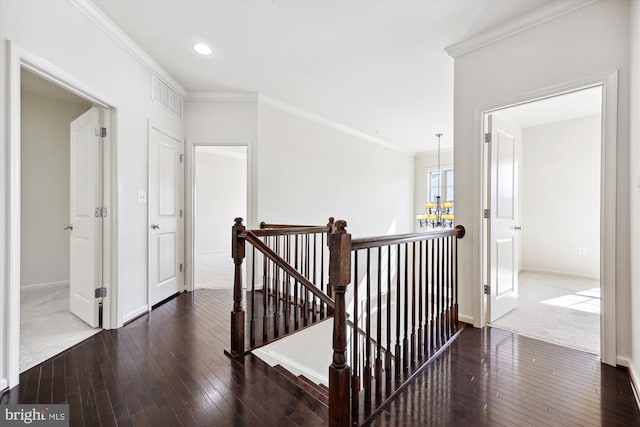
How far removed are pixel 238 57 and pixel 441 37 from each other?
1990mm

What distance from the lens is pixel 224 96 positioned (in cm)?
375

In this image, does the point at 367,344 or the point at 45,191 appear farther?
the point at 45,191

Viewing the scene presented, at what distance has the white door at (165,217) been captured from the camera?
308 cm

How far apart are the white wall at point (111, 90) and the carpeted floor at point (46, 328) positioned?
1.14 ft

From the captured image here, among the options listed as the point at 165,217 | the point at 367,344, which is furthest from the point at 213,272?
the point at 367,344

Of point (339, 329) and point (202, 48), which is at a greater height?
point (202, 48)

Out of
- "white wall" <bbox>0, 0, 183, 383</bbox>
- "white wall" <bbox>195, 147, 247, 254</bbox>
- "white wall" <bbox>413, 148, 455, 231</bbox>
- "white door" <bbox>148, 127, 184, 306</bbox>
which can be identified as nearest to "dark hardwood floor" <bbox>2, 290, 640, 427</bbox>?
"white wall" <bbox>0, 0, 183, 383</bbox>

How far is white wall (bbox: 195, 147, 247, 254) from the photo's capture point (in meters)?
7.28

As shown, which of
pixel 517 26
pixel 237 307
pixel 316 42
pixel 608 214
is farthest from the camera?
pixel 316 42

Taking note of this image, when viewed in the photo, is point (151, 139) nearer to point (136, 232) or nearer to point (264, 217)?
point (136, 232)

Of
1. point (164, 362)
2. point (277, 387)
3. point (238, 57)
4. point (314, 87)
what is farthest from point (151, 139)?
point (277, 387)

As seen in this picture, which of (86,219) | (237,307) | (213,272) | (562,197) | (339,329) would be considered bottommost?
(213,272)

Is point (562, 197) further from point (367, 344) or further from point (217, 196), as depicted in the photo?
point (217, 196)

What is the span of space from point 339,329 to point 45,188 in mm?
4682
